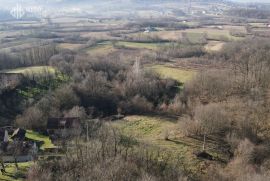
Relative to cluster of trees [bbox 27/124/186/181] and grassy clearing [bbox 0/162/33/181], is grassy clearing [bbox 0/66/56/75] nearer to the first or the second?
cluster of trees [bbox 27/124/186/181]

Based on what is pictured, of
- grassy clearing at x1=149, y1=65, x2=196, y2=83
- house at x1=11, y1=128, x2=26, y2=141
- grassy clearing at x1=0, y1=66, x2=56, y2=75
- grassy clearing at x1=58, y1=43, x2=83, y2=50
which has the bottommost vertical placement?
house at x1=11, y1=128, x2=26, y2=141

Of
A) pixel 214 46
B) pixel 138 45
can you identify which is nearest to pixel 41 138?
pixel 138 45

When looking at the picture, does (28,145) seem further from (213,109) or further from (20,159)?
(213,109)

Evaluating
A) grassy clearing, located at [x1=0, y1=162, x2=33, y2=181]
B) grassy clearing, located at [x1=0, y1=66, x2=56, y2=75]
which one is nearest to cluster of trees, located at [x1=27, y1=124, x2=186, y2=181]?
grassy clearing, located at [x1=0, y1=162, x2=33, y2=181]

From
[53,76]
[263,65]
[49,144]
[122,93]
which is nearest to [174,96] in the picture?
[122,93]

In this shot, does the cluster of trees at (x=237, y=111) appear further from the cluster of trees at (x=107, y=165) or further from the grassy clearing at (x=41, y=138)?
the grassy clearing at (x=41, y=138)

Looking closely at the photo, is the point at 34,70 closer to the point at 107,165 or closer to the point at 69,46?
the point at 69,46
